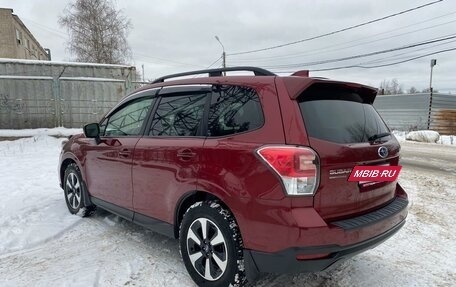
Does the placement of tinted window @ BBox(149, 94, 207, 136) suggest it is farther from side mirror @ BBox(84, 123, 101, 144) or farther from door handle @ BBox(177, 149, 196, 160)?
side mirror @ BBox(84, 123, 101, 144)

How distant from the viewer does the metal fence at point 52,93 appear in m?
14.7

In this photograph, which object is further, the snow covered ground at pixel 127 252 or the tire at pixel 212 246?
the snow covered ground at pixel 127 252

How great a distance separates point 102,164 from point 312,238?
2.86 meters

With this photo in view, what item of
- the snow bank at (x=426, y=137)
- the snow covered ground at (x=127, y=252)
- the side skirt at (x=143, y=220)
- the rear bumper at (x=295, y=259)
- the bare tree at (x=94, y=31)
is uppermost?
the bare tree at (x=94, y=31)

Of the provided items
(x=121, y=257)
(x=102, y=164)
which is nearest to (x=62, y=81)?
(x=102, y=164)

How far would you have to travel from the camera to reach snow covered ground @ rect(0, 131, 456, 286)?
10.8 feet

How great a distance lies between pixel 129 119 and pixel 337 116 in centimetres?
241

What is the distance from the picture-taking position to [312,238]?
8.14 ft

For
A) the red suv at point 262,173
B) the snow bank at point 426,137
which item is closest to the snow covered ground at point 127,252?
the red suv at point 262,173

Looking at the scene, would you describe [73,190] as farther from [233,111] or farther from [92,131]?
[233,111]

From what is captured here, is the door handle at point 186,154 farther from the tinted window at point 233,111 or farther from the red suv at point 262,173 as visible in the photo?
the tinted window at point 233,111

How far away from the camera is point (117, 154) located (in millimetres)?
4113

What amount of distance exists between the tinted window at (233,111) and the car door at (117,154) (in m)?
1.06

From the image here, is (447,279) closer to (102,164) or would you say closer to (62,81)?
(102,164)
